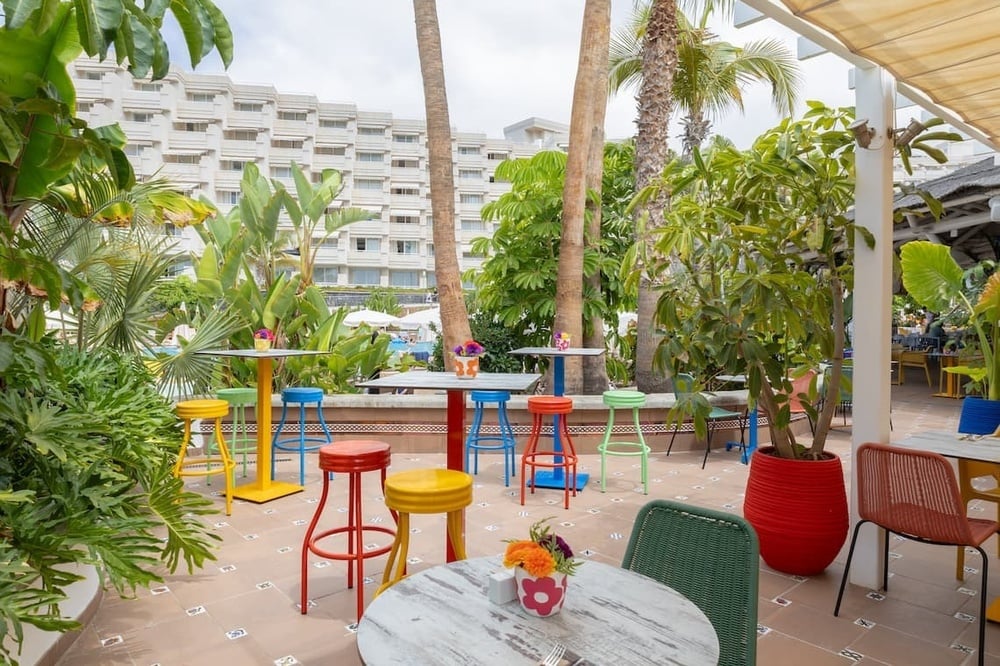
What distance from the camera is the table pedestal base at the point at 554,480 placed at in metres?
5.23

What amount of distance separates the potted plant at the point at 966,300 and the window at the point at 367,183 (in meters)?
38.8

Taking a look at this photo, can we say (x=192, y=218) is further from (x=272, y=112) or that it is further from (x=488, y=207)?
(x=272, y=112)

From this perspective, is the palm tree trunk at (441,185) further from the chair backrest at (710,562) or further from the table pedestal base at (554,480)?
the chair backrest at (710,562)

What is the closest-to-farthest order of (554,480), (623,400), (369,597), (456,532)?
(456,532), (369,597), (623,400), (554,480)

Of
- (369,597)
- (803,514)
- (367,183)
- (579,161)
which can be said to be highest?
(367,183)

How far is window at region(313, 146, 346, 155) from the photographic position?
41.9 m

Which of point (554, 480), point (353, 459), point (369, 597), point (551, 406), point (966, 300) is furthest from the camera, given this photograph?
point (966, 300)

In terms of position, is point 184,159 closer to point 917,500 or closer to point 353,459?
point 353,459

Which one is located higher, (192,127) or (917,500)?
(192,127)

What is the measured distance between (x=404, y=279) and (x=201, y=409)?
3722 centimetres

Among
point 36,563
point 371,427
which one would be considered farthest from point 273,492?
point 36,563

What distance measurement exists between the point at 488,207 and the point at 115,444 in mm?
5982

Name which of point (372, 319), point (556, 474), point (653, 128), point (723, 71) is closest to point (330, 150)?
point (372, 319)

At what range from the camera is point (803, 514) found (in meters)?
3.35
